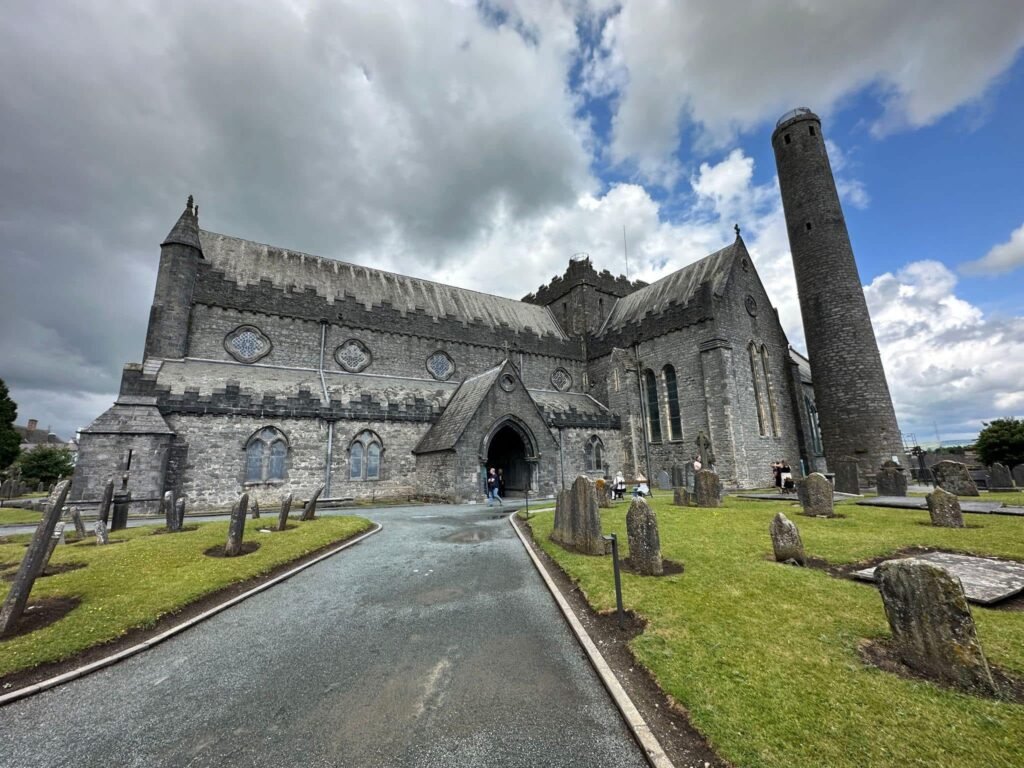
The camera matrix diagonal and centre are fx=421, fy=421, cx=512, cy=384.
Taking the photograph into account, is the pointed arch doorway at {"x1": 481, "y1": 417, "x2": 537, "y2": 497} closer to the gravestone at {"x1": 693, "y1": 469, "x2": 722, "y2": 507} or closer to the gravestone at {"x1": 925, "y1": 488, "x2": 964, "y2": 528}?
the gravestone at {"x1": 693, "y1": 469, "x2": 722, "y2": 507}

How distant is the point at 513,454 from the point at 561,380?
29.8 feet

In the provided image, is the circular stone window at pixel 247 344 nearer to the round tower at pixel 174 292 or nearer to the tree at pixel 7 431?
the round tower at pixel 174 292

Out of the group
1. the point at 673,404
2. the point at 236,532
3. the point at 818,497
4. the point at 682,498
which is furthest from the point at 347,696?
the point at 673,404

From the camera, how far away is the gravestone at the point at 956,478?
1448 cm

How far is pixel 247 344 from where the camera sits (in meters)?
22.2

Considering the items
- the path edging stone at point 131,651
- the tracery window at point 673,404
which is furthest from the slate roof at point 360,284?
the path edging stone at point 131,651

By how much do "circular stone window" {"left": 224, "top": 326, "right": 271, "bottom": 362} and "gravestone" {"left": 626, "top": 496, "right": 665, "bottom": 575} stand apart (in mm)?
21857

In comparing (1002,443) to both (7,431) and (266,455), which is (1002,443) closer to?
(266,455)

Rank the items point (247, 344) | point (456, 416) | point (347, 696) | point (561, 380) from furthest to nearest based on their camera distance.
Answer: point (561, 380), point (247, 344), point (456, 416), point (347, 696)

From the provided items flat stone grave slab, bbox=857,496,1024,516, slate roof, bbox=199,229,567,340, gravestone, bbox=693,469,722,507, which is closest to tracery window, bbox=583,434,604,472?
slate roof, bbox=199,229,567,340

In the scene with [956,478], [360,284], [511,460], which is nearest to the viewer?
[956,478]

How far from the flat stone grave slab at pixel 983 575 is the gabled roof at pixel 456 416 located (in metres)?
15.4

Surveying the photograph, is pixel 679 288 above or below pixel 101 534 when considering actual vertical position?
above

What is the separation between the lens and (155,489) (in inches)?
613
